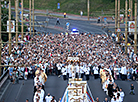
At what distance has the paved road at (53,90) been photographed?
25.4 m

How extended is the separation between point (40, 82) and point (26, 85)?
4.62 m

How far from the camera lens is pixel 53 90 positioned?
89.6 feet

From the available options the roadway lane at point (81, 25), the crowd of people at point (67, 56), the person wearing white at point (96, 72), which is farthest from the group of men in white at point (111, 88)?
the roadway lane at point (81, 25)

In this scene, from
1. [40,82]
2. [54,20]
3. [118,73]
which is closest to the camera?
[40,82]

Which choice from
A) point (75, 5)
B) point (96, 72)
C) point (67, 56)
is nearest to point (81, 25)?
point (75, 5)

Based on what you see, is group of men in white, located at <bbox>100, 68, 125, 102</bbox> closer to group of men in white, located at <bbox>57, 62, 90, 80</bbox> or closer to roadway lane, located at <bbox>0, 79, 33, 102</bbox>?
group of men in white, located at <bbox>57, 62, 90, 80</bbox>

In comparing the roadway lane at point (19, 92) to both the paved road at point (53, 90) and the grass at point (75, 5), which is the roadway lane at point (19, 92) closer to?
the paved road at point (53, 90)

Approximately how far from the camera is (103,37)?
45.8 m

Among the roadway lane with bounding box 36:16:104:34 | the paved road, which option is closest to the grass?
the roadway lane with bounding box 36:16:104:34

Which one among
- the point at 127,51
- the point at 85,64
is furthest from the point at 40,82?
the point at 127,51

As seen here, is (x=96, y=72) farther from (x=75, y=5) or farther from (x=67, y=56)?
(x=75, y=5)

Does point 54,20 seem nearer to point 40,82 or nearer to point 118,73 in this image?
point 118,73

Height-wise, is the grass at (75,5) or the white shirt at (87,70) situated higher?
the grass at (75,5)

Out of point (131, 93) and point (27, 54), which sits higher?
point (27, 54)
